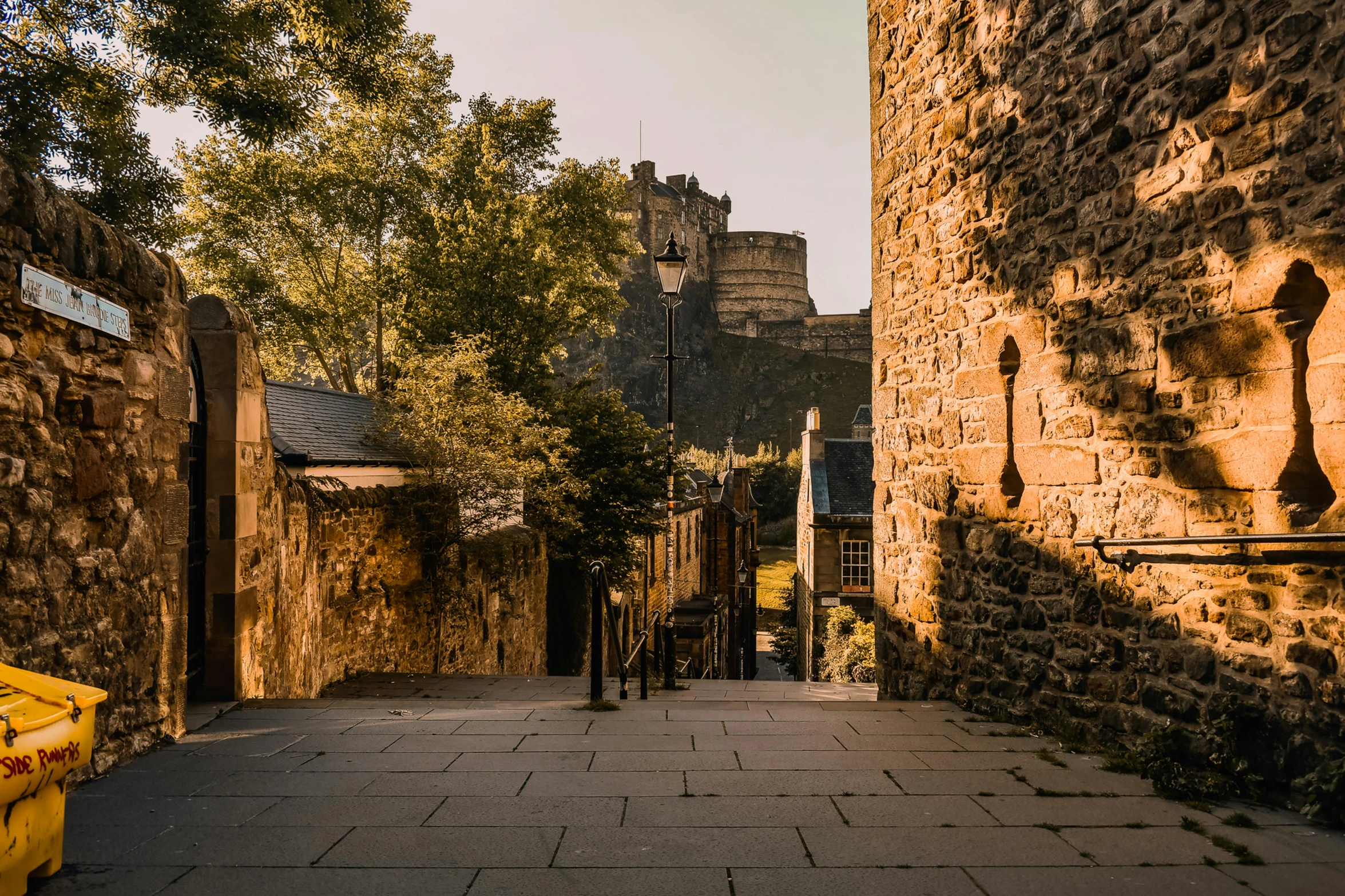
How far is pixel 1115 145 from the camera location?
416 centimetres

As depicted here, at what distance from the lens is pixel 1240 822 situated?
3098mm

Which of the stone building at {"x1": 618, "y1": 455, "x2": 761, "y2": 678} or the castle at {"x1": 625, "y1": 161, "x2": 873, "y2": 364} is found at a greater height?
the castle at {"x1": 625, "y1": 161, "x2": 873, "y2": 364}

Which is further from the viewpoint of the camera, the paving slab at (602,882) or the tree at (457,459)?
the tree at (457,459)

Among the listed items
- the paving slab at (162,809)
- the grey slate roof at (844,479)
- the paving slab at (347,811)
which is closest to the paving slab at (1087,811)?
the paving slab at (347,811)

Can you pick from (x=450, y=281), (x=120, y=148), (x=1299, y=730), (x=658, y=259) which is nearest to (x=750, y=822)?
(x=1299, y=730)

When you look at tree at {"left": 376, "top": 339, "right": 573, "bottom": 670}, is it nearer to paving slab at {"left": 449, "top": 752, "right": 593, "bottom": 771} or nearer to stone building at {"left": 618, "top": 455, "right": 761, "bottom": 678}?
paving slab at {"left": 449, "top": 752, "right": 593, "bottom": 771}

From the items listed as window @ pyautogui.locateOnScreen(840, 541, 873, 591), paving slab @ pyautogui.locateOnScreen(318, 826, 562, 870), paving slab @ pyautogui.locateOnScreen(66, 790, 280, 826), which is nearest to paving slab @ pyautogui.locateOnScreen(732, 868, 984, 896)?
paving slab @ pyautogui.locateOnScreen(318, 826, 562, 870)

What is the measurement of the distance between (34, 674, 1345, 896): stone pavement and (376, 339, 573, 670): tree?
570cm

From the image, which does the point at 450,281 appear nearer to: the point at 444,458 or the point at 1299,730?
the point at 444,458

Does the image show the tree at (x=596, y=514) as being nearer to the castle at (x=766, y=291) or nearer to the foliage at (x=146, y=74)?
the foliage at (x=146, y=74)

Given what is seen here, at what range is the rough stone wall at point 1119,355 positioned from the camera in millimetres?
3277

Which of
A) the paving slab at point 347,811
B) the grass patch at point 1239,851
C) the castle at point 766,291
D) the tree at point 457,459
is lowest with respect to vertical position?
the grass patch at point 1239,851

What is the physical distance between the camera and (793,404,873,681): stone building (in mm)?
25500

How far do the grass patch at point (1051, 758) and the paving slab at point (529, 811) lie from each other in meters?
1.87
